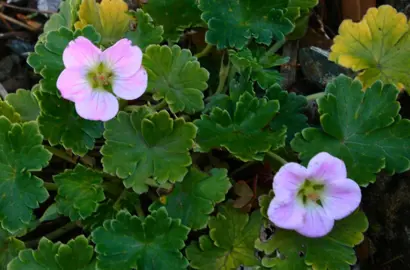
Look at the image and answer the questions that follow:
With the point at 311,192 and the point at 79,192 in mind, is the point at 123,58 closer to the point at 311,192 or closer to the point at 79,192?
the point at 79,192

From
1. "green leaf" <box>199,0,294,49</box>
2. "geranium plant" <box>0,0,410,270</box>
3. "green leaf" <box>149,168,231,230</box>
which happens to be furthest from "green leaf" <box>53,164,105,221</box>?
"green leaf" <box>199,0,294,49</box>

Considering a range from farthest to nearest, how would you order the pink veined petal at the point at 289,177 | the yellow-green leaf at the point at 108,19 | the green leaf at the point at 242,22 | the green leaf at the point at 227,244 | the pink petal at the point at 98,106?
the yellow-green leaf at the point at 108,19
the green leaf at the point at 242,22
the green leaf at the point at 227,244
the pink petal at the point at 98,106
the pink veined petal at the point at 289,177

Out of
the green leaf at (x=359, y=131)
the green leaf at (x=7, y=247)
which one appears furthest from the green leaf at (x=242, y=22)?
the green leaf at (x=7, y=247)

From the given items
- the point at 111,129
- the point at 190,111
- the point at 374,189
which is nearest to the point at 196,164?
the point at 190,111

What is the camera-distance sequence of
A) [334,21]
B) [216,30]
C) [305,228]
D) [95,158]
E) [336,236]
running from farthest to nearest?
[334,21] → [95,158] → [216,30] → [336,236] → [305,228]

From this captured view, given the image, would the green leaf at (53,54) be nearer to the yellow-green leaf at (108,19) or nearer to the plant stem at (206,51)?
the yellow-green leaf at (108,19)

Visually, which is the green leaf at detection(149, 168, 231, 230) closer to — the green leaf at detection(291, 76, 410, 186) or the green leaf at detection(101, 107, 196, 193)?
the green leaf at detection(101, 107, 196, 193)

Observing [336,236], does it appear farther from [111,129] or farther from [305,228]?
[111,129]

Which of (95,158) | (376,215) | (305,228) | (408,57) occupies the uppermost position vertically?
(408,57)
